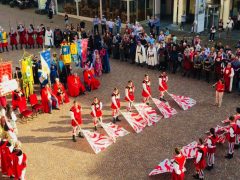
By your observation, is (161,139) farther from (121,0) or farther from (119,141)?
(121,0)

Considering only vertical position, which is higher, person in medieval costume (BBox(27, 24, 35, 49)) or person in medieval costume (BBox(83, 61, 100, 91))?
person in medieval costume (BBox(27, 24, 35, 49))

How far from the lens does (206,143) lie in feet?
42.1

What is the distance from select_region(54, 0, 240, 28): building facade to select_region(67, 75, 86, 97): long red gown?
1330 cm

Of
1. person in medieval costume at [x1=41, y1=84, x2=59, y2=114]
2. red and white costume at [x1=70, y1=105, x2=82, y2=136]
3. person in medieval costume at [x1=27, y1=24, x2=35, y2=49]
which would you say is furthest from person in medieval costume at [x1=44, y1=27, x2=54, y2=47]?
red and white costume at [x1=70, y1=105, x2=82, y2=136]

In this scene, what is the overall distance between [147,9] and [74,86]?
15.4 metres

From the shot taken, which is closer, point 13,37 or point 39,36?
point 13,37

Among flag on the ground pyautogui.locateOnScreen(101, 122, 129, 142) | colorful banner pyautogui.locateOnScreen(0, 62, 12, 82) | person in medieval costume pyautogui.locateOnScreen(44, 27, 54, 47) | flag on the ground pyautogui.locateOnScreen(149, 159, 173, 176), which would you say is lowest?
flag on the ground pyautogui.locateOnScreen(149, 159, 173, 176)

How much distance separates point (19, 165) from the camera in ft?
40.0

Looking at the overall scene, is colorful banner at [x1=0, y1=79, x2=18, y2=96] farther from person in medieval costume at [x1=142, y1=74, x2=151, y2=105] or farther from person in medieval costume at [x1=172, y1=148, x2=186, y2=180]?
person in medieval costume at [x1=172, y1=148, x2=186, y2=180]

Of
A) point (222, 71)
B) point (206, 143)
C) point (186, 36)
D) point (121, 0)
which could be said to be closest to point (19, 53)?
point (121, 0)

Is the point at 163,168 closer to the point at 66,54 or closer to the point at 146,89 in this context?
the point at 146,89

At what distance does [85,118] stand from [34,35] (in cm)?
1245

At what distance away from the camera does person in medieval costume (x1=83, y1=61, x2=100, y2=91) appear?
1994cm

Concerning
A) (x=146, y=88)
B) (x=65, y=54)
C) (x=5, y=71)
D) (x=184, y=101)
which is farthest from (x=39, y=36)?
(x=184, y=101)
